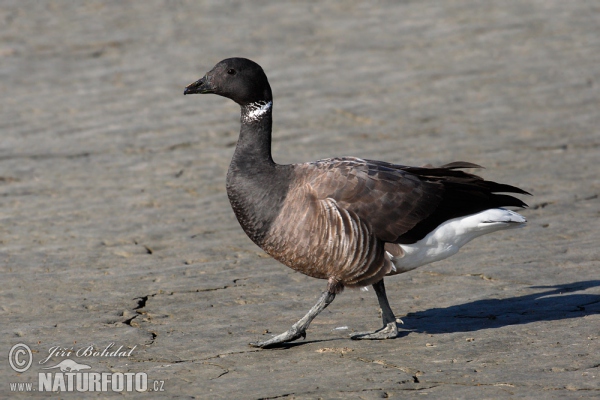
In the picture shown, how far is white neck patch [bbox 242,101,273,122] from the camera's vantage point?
22.4 ft

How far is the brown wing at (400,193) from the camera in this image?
6293 mm

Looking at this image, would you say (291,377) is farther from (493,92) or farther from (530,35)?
(530,35)

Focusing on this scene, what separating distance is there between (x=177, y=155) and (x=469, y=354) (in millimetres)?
5434

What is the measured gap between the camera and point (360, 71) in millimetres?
13078

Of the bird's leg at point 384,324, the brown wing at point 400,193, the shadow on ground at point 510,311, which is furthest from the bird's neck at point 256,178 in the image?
the shadow on ground at point 510,311

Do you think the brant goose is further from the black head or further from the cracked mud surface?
the cracked mud surface

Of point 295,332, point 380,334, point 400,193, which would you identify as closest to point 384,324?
point 380,334

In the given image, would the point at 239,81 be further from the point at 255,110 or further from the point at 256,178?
the point at 256,178

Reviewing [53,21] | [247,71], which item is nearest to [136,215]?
[247,71]

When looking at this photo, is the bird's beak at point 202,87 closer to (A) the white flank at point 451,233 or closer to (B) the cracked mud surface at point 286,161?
(B) the cracked mud surface at point 286,161

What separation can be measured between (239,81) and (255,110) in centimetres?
24

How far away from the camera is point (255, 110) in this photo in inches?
269

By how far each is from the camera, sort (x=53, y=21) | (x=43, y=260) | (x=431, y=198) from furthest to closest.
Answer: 1. (x=53, y=21)
2. (x=43, y=260)
3. (x=431, y=198)

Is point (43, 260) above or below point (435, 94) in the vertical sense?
below
